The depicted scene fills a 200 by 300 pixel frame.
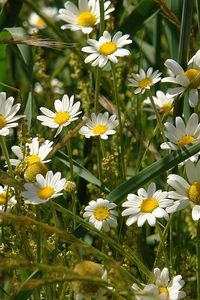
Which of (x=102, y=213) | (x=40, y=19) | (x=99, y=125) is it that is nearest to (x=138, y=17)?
(x=99, y=125)

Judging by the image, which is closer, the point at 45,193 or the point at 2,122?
the point at 45,193

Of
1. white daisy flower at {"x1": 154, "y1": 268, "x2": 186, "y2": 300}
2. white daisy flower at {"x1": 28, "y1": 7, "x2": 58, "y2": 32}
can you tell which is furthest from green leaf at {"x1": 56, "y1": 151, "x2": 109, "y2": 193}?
white daisy flower at {"x1": 28, "y1": 7, "x2": 58, "y2": 32}

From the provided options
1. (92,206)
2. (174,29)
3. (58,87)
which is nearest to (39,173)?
(92,206)

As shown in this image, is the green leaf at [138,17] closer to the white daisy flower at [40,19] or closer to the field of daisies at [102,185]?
the field of daisies at [102,185]

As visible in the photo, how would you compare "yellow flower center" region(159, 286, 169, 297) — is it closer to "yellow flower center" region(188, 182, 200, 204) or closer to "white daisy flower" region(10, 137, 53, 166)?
"yellow flower center" region(188, 182, 200, 204)

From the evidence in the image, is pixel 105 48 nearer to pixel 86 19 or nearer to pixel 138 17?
pixel 86 19

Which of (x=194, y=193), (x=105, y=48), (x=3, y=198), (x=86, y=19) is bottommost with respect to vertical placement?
(x=194, y=193)
